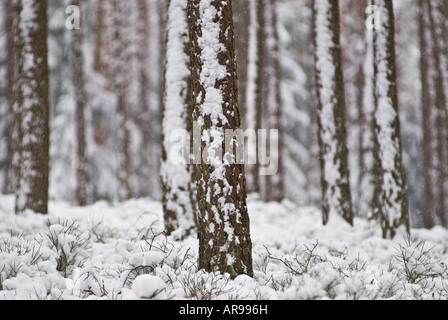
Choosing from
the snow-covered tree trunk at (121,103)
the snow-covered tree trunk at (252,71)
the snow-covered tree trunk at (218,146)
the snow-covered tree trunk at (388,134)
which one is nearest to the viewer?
the snow-covered tree trunk at (218,146)

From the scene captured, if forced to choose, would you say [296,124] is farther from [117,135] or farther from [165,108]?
[165,108]

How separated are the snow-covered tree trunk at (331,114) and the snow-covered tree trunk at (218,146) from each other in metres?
4.94

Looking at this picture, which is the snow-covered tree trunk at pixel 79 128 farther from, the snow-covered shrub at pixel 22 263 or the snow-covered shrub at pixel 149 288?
the snow-covered shrub at pixel 149 288

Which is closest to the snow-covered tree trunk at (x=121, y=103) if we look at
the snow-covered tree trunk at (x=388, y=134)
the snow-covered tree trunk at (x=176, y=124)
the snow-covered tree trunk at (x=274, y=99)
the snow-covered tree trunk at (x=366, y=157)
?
the snow-covered tree trunk at (x=274, y=99)

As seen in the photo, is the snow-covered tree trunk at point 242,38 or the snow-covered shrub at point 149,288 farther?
the snow-covered tree trunk at point 242,38

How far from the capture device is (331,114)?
9.14 meters

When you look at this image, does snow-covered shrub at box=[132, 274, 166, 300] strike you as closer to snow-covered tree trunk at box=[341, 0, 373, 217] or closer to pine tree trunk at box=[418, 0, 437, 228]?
pine tree trunk at box=[418, 0, 437, 228]

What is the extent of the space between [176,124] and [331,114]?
13.2 feet

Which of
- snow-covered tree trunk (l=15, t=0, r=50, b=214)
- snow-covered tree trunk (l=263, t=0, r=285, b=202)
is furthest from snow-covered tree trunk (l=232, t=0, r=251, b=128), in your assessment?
snow-covered tree trunk (l=15, t=0, r=50, b=214)

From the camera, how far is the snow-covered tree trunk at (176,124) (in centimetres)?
714

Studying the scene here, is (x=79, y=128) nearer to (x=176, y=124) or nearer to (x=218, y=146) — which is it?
(x=176, y=124)

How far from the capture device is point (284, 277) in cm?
448

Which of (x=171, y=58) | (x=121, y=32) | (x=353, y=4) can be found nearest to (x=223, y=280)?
(x=171, y=58)

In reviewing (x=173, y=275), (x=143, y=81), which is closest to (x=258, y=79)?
(x=143, y=81)
